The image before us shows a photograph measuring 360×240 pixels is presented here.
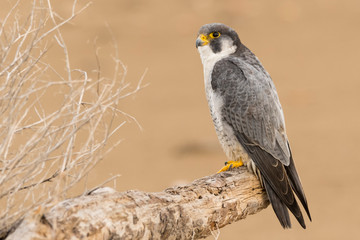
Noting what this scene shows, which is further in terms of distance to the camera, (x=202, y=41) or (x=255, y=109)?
(x=202, y=41)

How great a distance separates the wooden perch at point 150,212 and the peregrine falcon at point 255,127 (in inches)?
6.5

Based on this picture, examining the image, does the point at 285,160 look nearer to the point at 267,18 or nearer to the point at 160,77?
the point at 160,77

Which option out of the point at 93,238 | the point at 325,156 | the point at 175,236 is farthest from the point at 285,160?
the point at 325,156

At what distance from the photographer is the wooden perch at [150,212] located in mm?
3205

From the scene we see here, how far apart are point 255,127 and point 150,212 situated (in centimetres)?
148

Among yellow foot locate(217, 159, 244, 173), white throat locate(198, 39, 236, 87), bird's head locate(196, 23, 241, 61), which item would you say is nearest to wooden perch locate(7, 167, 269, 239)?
yellow foot locate(217, 159, 244, 173)

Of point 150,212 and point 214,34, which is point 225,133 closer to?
point 214,34

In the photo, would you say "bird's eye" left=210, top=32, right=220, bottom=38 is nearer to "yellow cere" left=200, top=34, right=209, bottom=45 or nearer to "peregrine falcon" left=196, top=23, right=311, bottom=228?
"yellow cere" left=200, top=34, right=209, bottom=45

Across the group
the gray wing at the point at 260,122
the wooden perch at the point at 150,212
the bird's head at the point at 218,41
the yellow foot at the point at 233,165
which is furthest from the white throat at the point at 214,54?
the wooden perch at the point at 150,212

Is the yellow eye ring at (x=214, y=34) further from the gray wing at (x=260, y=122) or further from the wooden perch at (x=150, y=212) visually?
the wooden perch at (x=150, y=212)

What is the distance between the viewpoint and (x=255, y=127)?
4832 mm

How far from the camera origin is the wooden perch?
3.21 m

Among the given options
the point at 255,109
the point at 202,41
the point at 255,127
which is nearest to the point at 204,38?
the point at 202,41

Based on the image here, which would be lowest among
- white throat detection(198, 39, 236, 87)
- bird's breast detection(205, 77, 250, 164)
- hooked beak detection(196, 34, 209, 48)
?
bird's breast detection(205, 77, 250, 164)
